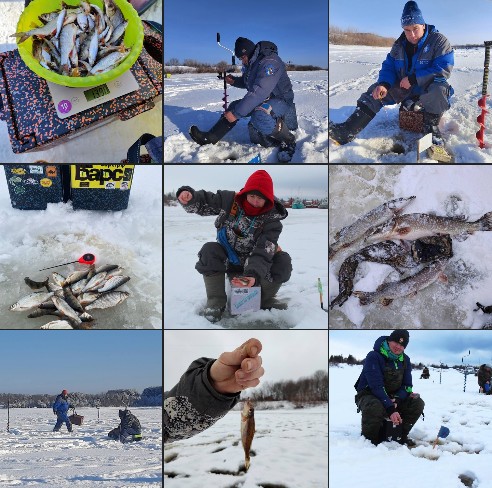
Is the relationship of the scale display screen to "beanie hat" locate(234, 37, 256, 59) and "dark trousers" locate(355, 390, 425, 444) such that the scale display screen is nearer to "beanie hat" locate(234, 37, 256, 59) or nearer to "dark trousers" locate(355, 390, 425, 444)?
Answer: "beanie hat" locate(234, 37, 256, 59)

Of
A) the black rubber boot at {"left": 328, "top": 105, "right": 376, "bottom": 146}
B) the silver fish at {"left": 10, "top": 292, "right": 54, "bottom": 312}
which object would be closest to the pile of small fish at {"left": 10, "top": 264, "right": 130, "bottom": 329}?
the silver fish at {"left": 10, "top": 292, "right": 54, "bottom": 312}

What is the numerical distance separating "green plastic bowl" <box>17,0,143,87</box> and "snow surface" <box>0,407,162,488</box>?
59.0 inches

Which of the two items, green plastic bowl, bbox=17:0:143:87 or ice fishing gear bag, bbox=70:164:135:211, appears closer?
green plastic bowl, bbox=17:0:143:87

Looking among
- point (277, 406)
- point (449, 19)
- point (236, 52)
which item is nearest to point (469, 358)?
point (277, 406)

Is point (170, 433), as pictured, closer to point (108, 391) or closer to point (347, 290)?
point (108, 391)

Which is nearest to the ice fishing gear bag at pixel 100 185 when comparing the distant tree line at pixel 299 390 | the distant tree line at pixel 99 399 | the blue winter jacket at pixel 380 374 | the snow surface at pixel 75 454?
the distant tree line at pixel 99 399

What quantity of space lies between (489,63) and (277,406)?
1890 millimetres

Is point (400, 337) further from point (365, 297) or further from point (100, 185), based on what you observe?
point (100, 185)

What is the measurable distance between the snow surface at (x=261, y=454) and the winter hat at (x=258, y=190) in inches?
36.5

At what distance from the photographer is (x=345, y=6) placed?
321 centimetres

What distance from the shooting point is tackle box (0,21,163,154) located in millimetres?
3088

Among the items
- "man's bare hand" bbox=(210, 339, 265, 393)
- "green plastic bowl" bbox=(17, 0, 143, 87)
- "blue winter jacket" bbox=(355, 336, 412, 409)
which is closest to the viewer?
"man's bare hand" bbox=(210, 339, 265, 393)

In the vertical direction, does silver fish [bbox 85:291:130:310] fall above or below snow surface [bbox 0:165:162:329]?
below

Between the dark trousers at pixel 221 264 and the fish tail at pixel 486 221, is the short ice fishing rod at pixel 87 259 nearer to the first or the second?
the dark trousers at pixel 221 264
